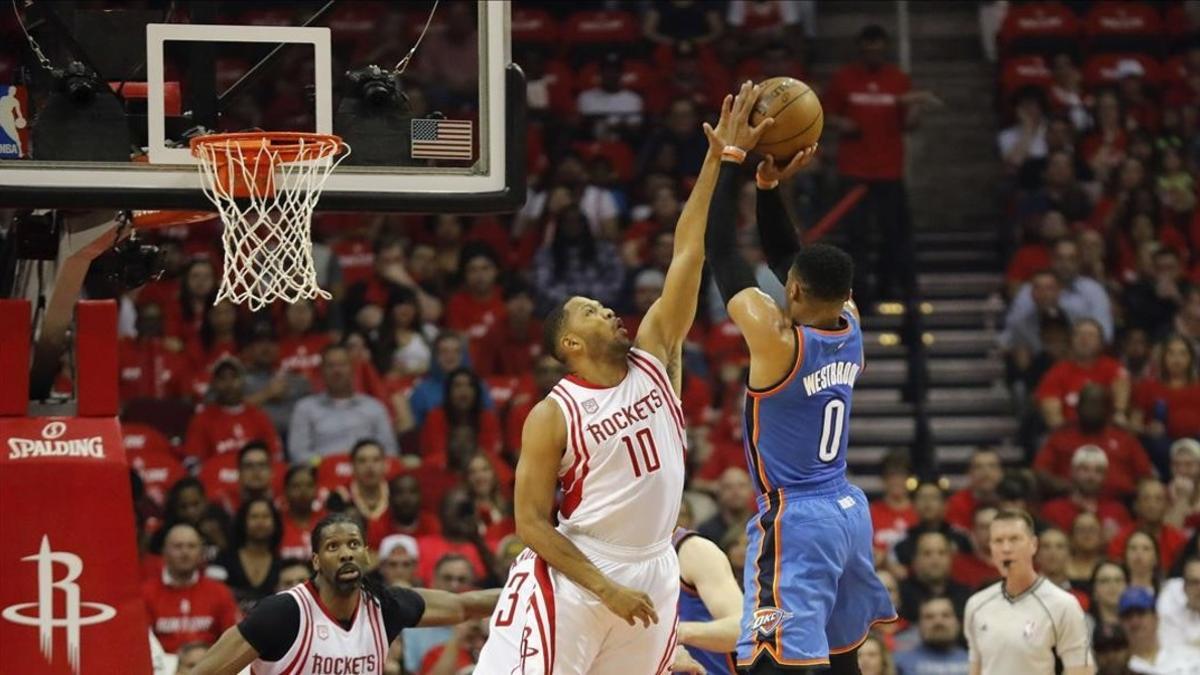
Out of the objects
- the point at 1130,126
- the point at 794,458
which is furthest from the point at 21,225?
the point at 1130,126

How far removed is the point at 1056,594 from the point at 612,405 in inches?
102

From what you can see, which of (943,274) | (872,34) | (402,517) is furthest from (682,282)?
(943,274)

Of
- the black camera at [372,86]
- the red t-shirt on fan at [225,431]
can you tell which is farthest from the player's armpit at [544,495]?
the red t-shirt on fan at [225,431]

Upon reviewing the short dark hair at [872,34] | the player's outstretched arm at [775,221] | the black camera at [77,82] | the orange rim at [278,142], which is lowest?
the player's outstretched arm at [775,221]

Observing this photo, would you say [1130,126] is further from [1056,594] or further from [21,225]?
A: [21,225]

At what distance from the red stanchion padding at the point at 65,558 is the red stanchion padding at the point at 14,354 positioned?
71mm

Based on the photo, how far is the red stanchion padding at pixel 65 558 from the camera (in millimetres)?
7852

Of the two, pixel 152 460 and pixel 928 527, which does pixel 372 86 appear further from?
pixel 928 527

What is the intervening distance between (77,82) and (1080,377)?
26.9 feet

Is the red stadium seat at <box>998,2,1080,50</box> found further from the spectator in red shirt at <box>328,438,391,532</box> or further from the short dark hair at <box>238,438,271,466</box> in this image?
the short dark hair at <box>238,438,271,466</box>

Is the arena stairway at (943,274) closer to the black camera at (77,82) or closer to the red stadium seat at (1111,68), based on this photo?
the red stadium seat at (1111,68)

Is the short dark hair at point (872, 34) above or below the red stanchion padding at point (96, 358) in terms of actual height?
above

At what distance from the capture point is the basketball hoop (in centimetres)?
713

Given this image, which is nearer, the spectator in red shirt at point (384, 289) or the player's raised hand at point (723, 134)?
the player's raised hand at point (723, 134)
